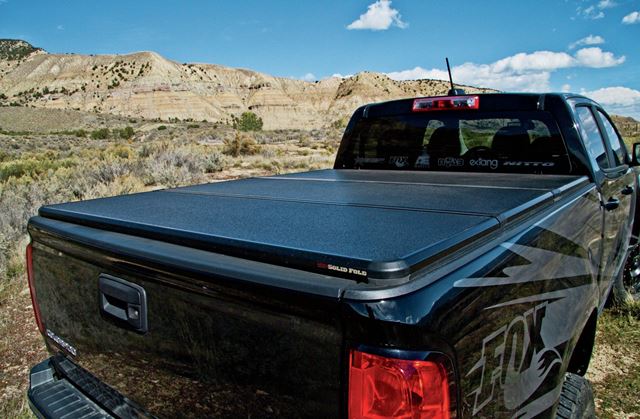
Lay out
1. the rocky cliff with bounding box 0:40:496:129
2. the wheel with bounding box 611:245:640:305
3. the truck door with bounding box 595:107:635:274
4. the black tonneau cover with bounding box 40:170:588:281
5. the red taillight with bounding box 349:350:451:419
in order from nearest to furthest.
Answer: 1. the red taillight with bounding box 349:350:451:419
2. the black tonneau cover with bounding box 40:170:588:281
3. the truck door with bounding box 595:107:635:274
4. the wheel with bounding box 611:245:640:305
5. the rocky cliff with bounding box 0:40:496:129

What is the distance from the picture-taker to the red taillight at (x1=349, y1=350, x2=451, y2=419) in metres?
1.19

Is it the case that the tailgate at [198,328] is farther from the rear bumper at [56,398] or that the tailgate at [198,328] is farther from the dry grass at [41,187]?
the dry grass at [41,187]

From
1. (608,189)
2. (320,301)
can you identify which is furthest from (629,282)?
(320,301)

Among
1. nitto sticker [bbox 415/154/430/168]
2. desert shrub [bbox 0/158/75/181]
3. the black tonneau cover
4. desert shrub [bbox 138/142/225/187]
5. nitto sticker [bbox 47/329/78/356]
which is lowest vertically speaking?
desert shrub [bbox 0/158/75/181]

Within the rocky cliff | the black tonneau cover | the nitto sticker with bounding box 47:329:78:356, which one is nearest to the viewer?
the black tonneau cover

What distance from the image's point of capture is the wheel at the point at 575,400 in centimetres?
205

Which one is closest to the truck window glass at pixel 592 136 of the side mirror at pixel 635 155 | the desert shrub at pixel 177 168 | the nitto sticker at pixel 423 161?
the side mirror at pixel 635 155

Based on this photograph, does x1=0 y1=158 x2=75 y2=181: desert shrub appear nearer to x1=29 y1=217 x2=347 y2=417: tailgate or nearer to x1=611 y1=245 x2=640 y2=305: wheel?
x1=29 y1=217 x2=347 y2=417: tailgate

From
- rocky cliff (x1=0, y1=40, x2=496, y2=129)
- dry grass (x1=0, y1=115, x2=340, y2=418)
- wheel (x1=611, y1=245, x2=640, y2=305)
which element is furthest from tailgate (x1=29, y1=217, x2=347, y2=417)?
rocky cliff (x1=0, y1=40, x2=496, y2=129)

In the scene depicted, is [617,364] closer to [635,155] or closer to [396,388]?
[635,155]

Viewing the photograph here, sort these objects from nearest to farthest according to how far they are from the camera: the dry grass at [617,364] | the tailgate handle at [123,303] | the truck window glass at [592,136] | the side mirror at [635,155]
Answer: the tailgate handle at [123,303], the dry grass at [617,364], the truck window glass at [592,136], the side mirror at [635,155]

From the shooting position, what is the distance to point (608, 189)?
3.49 metres

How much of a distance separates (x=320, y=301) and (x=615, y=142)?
4.04 m

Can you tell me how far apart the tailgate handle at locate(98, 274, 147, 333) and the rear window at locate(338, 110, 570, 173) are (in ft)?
9.70
